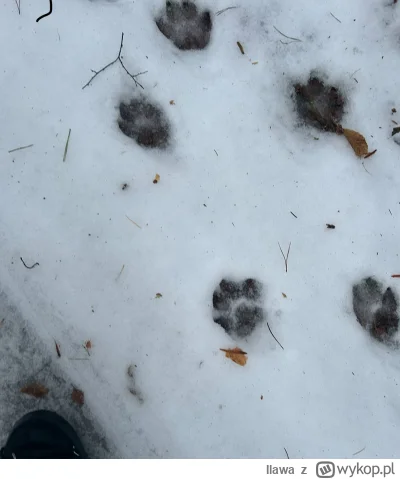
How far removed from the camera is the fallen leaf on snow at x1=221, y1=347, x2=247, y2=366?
5.67ft

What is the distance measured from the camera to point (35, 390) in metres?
1.77

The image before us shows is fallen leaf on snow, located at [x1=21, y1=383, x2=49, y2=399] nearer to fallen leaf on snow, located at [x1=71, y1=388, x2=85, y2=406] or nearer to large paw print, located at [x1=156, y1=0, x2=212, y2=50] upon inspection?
fallen leaf on snow, located at [x1=71, y1=388, x2=85, y2=406]

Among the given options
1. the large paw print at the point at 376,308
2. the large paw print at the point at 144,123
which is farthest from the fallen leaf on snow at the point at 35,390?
the large paw print at the point at 376,308

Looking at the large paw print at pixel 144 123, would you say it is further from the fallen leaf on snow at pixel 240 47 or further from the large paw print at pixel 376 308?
the large paw print at pixel 376 308

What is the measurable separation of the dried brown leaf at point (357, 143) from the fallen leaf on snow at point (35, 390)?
1.52m

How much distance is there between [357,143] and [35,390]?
5.18ft

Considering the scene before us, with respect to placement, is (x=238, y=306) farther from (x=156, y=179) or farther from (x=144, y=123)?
(x=144, y=123)

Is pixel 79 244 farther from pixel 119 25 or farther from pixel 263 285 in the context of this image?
pixel 119 25

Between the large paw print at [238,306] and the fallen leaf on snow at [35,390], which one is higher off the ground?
the large paw print at [238,306]

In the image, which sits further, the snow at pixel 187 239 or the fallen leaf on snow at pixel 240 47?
the fallen leaf on snow at pixel 240 47

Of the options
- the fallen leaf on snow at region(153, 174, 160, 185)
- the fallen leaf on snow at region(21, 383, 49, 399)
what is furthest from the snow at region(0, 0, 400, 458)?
the fallen leaf on snow at region(21, 383, 49, 399)

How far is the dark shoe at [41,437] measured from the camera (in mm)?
1732
